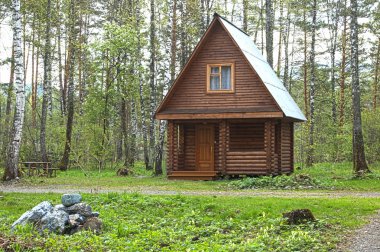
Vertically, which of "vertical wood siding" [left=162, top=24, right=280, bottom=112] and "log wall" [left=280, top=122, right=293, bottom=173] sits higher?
"vertical wood siding" [left=162, top=24, right=280, bottom=112]

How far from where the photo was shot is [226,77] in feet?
72.7

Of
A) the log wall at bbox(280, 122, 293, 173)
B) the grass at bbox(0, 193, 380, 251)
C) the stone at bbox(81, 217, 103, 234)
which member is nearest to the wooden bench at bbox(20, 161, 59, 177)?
the grass at bbox(0, 193, 380, 251)

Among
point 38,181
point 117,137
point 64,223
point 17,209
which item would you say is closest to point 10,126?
point 117,137

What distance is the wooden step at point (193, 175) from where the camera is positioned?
70.3ft

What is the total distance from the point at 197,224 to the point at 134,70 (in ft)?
71.5

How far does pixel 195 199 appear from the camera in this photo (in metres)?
12.8

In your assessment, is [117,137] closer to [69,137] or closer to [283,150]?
[69,137]

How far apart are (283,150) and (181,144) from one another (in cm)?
520

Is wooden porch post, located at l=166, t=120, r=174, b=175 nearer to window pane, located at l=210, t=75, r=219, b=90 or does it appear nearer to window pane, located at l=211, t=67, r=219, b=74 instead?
window pane, located at l=210, t=75, r=219, b=90

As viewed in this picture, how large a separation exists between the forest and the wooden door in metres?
2.62

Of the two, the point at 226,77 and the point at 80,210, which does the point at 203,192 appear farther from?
the point at 226,77

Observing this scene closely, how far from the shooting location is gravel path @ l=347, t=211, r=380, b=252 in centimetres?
776

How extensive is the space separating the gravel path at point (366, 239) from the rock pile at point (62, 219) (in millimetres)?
5011

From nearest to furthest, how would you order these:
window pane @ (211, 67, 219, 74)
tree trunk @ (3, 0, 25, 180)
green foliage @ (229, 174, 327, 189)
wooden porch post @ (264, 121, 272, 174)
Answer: green foliage @ (229, 174, 327, 189) < tree trunk @ (3, 0, 25, 180) < wooden porch post @ (264, 121, 272, 174) < window pane @ (211, 67, 219, 74)
